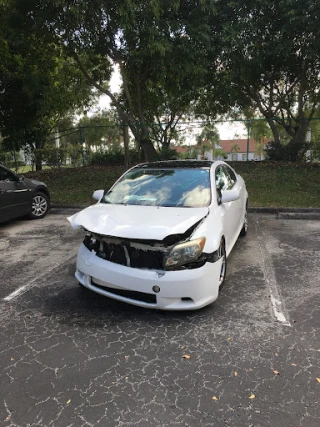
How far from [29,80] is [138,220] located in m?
10.8

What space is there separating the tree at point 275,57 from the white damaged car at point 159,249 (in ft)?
30.2

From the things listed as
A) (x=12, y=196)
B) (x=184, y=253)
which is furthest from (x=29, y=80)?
(x=184, y=253)

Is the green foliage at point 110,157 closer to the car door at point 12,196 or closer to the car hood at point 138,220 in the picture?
the car door at point 12,196

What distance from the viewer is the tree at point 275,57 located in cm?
1120

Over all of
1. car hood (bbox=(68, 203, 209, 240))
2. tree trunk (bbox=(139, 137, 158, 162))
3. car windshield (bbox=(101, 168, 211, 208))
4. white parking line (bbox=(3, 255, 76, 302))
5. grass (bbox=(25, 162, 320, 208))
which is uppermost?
tree trunk (bbox=(139, 137, 158, 162))

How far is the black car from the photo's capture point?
7422 millimetres

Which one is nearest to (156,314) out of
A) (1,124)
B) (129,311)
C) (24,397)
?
(129,311)

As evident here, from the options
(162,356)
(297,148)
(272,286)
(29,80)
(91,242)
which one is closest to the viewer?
(162,356)

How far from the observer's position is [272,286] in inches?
170

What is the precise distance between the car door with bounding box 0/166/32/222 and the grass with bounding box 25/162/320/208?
83.0 inches

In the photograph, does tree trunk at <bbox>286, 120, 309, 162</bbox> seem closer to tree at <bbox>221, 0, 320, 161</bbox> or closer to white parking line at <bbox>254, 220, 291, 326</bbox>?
tree at <bbox>221, 0, 320, 161</bbox>

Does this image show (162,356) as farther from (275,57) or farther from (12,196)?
(275,57)

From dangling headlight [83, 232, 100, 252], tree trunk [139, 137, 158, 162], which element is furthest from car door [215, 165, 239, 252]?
tree trunk [139, 137, 158, 162]

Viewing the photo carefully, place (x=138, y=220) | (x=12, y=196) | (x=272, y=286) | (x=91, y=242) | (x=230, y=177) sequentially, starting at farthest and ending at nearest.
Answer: (x=12, y=196), (x=230, y=177), (x=272, y=286), (x=91, y=242), (x=138, y=220)
